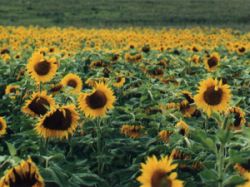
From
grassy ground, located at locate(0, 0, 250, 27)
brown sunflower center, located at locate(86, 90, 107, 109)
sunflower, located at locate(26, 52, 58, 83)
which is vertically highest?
grassy ground, located at locate(0, 0, 250, 27)

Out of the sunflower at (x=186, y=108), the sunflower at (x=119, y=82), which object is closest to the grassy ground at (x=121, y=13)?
the sunflower at (x=119, y=82)

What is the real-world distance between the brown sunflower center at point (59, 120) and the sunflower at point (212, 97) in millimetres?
878

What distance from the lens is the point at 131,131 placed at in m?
3.88

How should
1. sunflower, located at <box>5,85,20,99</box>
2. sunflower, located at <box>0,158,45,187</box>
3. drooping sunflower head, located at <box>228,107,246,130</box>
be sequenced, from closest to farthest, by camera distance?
sunflower, located at <box>0,158,45,187</box>
drooping sunflower head, located at <box>228,107,246,130</box>
sunflower, located at <box>5,85,20,99</box>

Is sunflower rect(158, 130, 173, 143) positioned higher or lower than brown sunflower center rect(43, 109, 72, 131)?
lower

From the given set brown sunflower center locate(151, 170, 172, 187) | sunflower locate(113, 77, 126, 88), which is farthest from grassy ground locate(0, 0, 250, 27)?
brown sunflower center locate(151, 170, 172, 187)

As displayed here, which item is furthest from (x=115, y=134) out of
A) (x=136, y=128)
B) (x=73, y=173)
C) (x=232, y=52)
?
(x=232, y=52)

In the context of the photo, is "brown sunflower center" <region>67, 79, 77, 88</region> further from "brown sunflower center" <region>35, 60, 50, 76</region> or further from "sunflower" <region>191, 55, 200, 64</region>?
"sunflower" <region>191, 55, 200, 64</region>

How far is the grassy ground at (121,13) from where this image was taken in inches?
1169

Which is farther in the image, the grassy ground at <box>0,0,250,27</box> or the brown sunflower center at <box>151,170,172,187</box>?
the grassy ground at <box>0,0,250,27</box>

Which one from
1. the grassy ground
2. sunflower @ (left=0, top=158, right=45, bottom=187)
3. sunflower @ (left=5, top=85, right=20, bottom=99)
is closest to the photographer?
sunflower @ (left=0, top=158, right=45, bottom=187)

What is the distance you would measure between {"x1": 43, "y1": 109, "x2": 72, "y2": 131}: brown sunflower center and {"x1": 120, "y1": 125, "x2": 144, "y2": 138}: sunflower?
24.2 inches

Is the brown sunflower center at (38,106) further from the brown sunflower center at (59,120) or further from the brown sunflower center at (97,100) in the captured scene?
the brown sunflower center at (59,120)

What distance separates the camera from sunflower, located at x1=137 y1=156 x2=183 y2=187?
2121 millimetres
